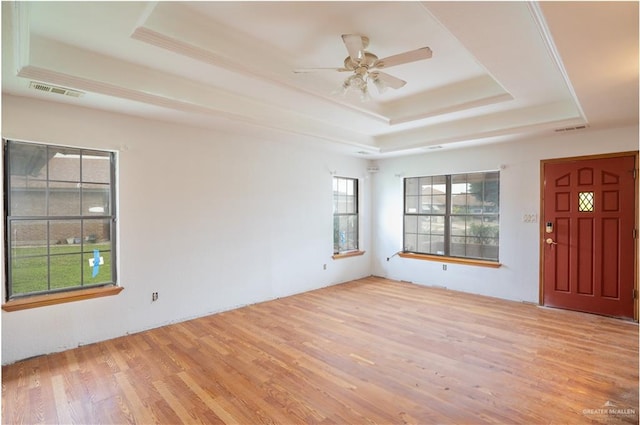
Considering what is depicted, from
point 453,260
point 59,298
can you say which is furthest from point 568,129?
point 59,298

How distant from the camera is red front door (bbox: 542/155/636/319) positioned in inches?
169

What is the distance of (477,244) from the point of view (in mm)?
5668

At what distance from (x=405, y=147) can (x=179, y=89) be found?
11.8ft

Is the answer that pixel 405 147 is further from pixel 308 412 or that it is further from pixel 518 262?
pixel 308 412

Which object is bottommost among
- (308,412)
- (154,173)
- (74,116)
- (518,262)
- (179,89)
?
(308,412)

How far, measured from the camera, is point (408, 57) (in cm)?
259

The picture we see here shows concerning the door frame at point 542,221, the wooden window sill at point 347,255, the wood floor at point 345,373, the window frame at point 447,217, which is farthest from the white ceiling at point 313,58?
the wooden window sill at point 347,255

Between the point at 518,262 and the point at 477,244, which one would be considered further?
the point at 477,244

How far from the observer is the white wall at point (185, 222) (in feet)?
10.9

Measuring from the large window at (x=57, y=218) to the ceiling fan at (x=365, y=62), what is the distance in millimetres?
2571

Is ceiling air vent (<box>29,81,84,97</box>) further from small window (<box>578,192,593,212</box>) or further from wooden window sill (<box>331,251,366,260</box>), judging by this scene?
small window (<box>578,192,593,212</box>)

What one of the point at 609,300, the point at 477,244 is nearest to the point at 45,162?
the point at 477,244

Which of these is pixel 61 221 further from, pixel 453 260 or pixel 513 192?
pixel 513 192

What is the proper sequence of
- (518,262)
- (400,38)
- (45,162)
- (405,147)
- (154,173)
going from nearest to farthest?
(400,38)
(45,162)
(154,173)
(518,262)
(405,147)
